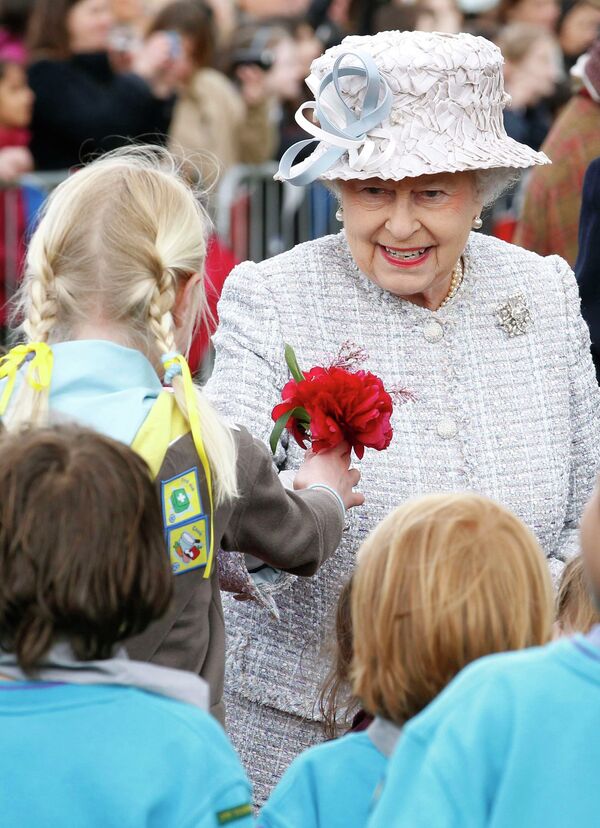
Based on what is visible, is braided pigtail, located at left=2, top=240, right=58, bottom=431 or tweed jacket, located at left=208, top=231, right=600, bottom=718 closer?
braided pigtail, located at left=2, top=240, right=58, bottom=431

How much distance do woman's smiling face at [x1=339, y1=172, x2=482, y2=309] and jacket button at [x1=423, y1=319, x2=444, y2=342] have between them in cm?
8

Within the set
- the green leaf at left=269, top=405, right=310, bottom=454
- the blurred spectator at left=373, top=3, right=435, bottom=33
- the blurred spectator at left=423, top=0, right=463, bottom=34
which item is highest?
the blurred spectator at left=423, top=0, right=463, bottom=34

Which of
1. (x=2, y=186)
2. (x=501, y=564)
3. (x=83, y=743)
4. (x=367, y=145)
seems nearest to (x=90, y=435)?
(x=83, y=743)

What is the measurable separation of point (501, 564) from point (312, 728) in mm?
1241

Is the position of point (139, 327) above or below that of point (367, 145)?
below

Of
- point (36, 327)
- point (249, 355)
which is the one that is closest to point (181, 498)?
point (36, 327)

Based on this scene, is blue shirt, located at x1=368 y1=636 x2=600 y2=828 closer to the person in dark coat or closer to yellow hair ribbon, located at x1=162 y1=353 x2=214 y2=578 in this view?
yellow hair ribbon, located at x1=162 y1=353 x2=214 y2=578

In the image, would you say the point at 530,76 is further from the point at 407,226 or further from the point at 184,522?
the point at 184,522

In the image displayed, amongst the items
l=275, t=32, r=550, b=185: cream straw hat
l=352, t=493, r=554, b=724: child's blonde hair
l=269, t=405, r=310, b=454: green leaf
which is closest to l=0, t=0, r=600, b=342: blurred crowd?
l=275, t=32, r=550, b=185: cream straw hat

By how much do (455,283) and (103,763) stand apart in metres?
1.69

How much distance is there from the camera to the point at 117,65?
9555 millimetres

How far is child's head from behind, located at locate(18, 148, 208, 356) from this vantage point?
2.59 m

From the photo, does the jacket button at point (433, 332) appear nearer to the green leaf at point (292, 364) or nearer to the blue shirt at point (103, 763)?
the green leaf at point (292, 364)

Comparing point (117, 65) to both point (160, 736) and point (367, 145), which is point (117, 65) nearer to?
point (367, 145)
